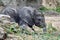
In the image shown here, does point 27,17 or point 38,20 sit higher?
point 27,17

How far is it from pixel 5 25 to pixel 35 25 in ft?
6.95

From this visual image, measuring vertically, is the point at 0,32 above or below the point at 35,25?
above

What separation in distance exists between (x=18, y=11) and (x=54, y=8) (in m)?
13.9

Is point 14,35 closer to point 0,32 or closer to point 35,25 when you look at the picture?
point 0,32

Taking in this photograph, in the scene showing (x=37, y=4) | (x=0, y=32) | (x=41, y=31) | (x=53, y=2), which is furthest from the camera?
(x=53, y=2)

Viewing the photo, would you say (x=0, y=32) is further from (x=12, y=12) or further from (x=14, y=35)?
(x=12, y=12)

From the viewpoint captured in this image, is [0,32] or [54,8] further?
[54,8]

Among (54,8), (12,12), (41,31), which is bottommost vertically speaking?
(54,8)

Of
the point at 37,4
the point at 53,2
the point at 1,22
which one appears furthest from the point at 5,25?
the point at 53,2

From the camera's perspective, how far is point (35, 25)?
8438 millimetres

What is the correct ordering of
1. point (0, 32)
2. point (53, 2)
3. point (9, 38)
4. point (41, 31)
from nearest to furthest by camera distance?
point (0, 32) < point (9, 38) < point (41, 31) < point (53, 2)

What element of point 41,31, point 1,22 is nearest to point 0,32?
point 1,22

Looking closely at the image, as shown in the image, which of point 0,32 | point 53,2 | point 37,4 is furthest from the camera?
point 53,2

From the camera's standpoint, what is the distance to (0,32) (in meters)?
5.69
